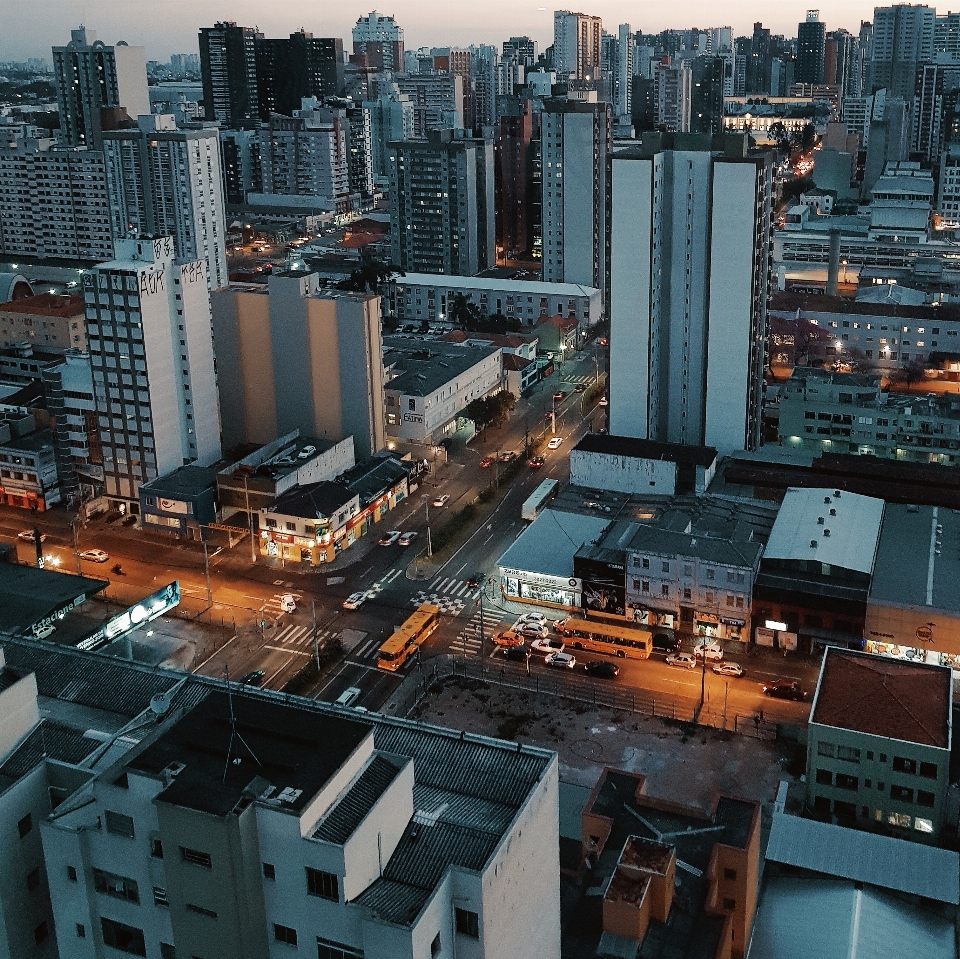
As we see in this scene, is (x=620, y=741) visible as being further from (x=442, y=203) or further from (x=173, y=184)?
(x=442, y=203)

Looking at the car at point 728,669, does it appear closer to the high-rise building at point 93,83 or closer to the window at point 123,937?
the window at point 123,937

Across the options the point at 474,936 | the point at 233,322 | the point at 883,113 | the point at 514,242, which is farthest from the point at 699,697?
the point at 883,113

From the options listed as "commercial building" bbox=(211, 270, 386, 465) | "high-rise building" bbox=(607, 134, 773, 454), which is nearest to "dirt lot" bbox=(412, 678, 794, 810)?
"commercial building" bbox=(211, 270, 386, 465)

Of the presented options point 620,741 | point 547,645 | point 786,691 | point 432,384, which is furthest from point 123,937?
point 432,384

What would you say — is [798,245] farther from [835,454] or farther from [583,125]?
[835,454]

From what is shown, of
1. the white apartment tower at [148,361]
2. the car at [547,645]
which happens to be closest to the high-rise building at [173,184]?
the white apartment tower at [148,361]

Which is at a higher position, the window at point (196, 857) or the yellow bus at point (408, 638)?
the window at point (196, 857)
